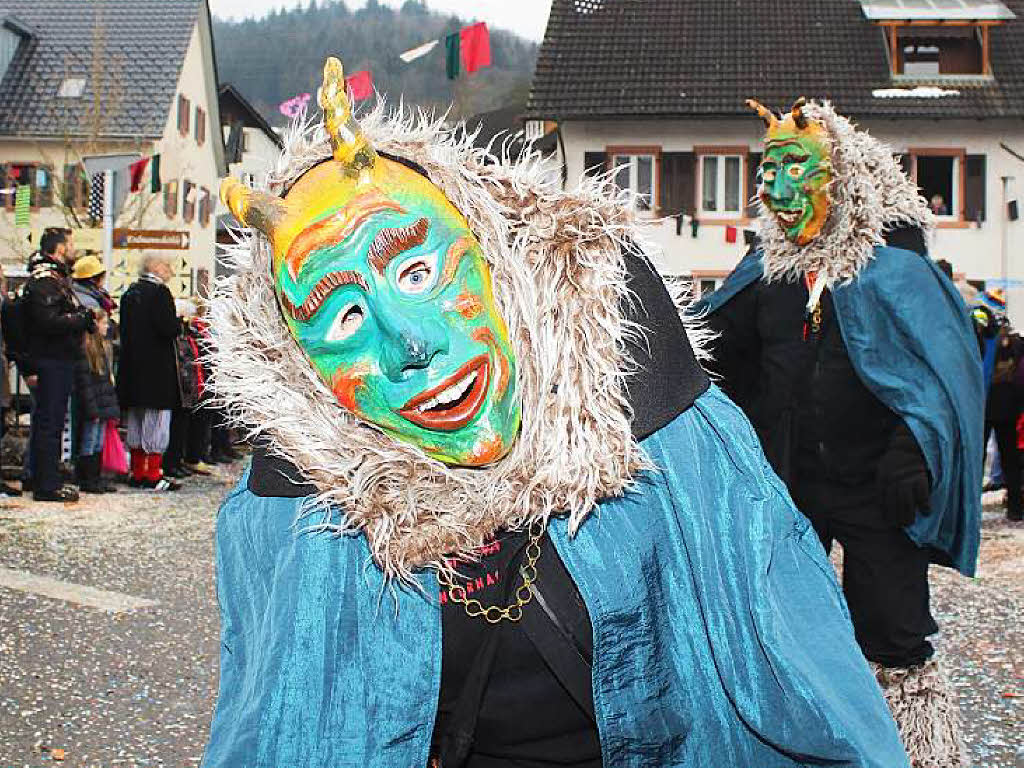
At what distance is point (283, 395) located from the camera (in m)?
1.91

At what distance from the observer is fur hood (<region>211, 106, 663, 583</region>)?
184 centimetres

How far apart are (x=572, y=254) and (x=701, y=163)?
23077 mm

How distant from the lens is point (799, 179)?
408cm

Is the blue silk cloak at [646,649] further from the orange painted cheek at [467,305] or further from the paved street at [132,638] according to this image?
the paved street at [132,638]

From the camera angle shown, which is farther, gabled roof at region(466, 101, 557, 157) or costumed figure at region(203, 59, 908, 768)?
gabled roof at region(466, 101, 557, 157)

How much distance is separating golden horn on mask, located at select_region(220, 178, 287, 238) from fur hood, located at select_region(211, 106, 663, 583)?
7cm

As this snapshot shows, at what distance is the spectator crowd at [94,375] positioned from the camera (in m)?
8.40

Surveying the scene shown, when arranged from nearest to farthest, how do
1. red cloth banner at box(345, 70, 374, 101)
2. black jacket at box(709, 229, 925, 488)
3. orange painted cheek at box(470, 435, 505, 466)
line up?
orange painted cheek at box(470, 435, 505, 466) → red cloth banner at box(345, 70, 374, 101) → black jacket at box(709, 229, 925, 488)

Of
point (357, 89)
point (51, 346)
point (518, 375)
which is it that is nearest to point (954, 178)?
point (51, 346)

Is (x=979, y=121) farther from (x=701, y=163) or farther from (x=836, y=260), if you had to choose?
(x=836, y=260)

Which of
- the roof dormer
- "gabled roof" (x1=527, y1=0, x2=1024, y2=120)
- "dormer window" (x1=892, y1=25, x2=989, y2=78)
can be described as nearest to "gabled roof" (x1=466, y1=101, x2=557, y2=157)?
"gabled roof" (x1=527, y1=0, x2=1024, y2=120)

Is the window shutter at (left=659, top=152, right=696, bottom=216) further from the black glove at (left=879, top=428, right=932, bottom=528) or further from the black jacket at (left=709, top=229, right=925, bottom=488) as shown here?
the black glove at (left=879, top=428, right=932, bottom=528)

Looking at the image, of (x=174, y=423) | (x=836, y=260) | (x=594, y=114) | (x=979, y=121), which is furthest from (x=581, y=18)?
(x=836, y=260)

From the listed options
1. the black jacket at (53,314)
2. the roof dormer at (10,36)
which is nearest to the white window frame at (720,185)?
the black jacket at (53,314)
